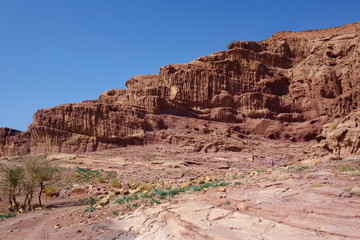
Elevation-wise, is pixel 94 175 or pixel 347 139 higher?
pixel 347 139

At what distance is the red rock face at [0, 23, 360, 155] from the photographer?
4116 cm

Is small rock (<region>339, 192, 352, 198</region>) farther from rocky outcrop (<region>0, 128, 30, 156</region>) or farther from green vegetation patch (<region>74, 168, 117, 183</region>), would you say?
rocky outcrop (<region>0, 128, 30, 156</region>)

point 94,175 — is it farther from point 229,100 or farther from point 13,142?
point 13,142

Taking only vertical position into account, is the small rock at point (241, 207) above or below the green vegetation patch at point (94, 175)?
above

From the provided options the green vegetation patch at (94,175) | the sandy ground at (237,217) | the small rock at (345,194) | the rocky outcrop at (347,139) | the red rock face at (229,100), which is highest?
the red rock face at (229,100)

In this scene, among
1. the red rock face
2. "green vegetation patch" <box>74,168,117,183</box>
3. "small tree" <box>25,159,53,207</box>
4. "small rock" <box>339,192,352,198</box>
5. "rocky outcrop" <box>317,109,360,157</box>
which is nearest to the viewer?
"small rock" <box>339,192,352,198</box>

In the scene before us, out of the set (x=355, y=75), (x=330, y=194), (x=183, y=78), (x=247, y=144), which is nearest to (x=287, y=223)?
(x=330, y=194)

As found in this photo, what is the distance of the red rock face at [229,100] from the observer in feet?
135

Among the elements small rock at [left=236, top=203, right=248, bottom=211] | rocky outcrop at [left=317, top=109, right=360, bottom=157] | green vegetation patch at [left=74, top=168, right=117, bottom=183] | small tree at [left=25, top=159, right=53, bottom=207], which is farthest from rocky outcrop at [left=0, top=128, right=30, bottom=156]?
small rock at [left=236, top=203, right=248, bottom=211]

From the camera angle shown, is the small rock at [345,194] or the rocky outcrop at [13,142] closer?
the small rock at [345,194]

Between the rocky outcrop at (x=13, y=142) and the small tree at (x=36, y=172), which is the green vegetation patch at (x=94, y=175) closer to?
the small tree at (x=36, y=172)

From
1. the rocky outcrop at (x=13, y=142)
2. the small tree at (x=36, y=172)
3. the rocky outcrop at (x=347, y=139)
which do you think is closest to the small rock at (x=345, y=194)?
the rocky outcrop at (x=347, y=139)

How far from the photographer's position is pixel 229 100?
49.9 meters

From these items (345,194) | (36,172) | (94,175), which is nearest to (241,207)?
(345,194)
